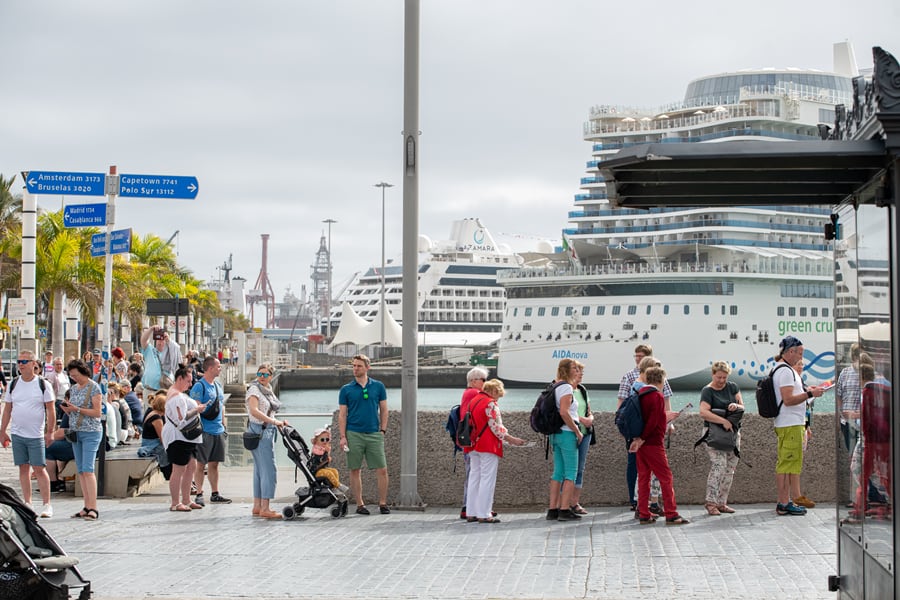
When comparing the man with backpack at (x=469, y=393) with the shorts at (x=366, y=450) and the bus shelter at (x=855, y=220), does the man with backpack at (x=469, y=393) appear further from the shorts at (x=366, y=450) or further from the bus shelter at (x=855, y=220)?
the bus shelter at (x=855, y=220)

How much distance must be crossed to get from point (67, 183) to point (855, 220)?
42.4 ft

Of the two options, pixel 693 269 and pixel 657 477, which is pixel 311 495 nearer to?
pixel 657 477

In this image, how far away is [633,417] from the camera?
32.1ft

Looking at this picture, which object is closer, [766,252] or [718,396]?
[718,396]

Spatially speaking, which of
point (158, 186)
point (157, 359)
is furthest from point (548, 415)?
point (158, 186)

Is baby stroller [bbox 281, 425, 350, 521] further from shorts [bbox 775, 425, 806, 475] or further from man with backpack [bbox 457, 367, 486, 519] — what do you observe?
shorts [bbox 775, 425, 806, 475]

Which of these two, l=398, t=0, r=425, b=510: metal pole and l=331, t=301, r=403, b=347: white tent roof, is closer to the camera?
l=398, t=0, r=425, b=510: metal pole

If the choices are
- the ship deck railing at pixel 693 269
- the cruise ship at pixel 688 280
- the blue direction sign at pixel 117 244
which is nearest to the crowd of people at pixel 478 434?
the blue direction sign at pixel 117 244

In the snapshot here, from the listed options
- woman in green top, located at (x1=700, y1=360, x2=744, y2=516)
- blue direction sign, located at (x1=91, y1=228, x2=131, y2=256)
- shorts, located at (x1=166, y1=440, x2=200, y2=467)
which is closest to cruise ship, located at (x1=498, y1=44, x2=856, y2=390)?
blue direction sign, located at (x1=91, y1=228, x2=131, y2=256)

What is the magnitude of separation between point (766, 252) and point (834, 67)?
21263 millimetres

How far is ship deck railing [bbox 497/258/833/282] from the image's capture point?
2633 inches

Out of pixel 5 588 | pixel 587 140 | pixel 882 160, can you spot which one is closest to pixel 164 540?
pixel 5 588

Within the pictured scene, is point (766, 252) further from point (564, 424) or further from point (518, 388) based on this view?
point (564, 424)

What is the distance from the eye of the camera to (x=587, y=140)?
7881cm
